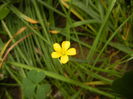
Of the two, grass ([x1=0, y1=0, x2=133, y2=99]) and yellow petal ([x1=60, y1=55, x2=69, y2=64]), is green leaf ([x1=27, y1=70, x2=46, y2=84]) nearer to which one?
grass ([x1=0, y1=0, x2=133, y2=99])

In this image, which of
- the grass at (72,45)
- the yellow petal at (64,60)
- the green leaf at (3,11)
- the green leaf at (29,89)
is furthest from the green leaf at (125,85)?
the green leaf at (3,11)

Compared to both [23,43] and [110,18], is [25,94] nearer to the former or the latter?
[23,43]

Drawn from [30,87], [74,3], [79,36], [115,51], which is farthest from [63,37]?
[30,87]

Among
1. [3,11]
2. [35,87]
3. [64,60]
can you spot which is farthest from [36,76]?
[3,11]

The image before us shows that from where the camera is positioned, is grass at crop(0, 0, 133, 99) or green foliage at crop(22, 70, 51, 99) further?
grass at crop(0, 0, 133, 99)

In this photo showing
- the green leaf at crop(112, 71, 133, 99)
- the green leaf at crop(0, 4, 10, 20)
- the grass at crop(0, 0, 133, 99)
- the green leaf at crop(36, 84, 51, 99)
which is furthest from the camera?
the green leaf at crop(0, 4, 10, 20)

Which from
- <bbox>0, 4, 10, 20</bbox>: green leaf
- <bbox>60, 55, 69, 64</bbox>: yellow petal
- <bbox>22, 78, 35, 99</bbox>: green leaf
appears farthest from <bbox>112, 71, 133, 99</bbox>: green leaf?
<bbox>0, 4, 10, 20</bbox>: green leaf

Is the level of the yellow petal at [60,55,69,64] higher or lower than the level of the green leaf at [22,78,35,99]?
higher
